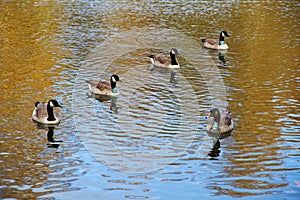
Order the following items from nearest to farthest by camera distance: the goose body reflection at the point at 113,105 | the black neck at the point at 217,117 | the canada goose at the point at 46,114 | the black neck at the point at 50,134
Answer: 1. the black neck at the point at 50,134
2. the black neck at the point at 217,117
3. the canada goose at the point at 46,114
4. the goose body reflection at the point at 113,105

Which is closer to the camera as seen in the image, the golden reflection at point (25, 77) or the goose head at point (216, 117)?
the golden reflection at point (25, 77)

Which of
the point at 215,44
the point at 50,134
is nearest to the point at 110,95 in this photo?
the point at 50,134

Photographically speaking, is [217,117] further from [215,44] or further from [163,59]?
[215,44]

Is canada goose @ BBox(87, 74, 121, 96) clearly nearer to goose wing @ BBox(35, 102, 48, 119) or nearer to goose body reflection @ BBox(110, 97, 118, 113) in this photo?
goose body reflection @ BBox(110, 97, 118, 113)

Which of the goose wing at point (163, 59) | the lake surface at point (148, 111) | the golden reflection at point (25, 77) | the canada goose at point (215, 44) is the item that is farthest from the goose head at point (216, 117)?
the canada goose at point (215, 44)

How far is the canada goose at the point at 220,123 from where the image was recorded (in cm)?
1764

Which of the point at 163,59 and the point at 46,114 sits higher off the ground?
the point at 163,59

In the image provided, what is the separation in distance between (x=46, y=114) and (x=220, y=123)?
5901 millimetres

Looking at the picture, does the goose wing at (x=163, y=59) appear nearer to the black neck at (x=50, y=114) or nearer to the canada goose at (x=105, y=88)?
the canada goose at (x=105, y=88)

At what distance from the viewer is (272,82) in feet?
79.3

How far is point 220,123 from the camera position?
57.7 feet

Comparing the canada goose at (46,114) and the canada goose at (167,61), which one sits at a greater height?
the canada goose at (167,61)

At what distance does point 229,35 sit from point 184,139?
18.7 metres

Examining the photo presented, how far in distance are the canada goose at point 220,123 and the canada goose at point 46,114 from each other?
5277 millimetres
